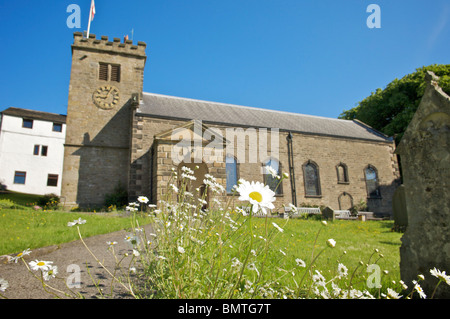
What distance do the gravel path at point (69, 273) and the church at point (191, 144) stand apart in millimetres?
8528

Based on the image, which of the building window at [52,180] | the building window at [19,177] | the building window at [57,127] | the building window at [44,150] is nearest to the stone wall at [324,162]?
the building window at [52,180]

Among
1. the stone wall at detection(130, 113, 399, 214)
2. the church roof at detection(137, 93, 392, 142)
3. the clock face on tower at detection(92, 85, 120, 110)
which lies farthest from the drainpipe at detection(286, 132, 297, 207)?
the clock face on tower at detection(92, 85, 120, 110)

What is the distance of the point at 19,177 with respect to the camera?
3106cm

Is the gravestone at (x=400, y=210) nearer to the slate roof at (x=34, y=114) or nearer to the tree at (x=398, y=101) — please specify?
the tree at (x=398, y=101)

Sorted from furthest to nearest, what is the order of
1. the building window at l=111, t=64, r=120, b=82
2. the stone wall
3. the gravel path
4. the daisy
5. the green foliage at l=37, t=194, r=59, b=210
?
the building window at l=111, t=64, r=120, b=82 < the stone wall < the green foliage at l=37, t=194, r=59, b=210 < the gravel path < the daisy

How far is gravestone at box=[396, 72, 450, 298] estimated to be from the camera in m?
3.05

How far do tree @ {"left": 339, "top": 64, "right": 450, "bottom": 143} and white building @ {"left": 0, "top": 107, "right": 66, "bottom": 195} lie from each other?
4003 centimetres

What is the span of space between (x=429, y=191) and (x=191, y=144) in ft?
35.8

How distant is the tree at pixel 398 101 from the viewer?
27344 mm

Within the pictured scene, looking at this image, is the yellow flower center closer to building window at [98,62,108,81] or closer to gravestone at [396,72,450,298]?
gravestone at [396,72,450,298]

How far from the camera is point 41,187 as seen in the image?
32031mm

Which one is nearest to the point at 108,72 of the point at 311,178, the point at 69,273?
the point at 311,178

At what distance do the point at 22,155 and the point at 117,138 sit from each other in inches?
834
